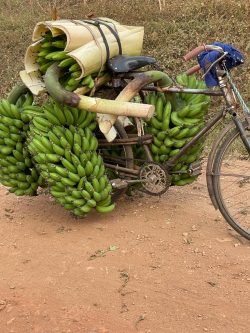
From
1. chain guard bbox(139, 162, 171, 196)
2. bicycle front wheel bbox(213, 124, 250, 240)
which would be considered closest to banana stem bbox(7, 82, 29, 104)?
chain guard bbox(139, 162, 171, 196)

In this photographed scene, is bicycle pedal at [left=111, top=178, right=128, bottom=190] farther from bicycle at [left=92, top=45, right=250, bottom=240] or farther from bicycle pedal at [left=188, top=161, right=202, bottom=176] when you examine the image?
bicycle pedal at [left=188, top=161, right=202, bottom=176]

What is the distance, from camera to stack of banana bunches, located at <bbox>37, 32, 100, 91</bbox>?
3.65 metres

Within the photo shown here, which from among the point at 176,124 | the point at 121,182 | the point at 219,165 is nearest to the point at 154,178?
the point at 121,182

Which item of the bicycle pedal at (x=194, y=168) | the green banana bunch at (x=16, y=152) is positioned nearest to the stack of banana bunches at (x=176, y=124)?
the bicycle pedal at (x=194, y=168)

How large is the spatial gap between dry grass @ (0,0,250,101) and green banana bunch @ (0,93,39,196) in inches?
226

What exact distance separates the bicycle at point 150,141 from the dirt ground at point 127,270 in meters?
0.24

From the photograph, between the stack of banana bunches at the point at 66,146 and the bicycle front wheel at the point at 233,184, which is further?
the stack of banana bunches at the point at 66,146

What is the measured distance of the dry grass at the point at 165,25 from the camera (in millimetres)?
10367

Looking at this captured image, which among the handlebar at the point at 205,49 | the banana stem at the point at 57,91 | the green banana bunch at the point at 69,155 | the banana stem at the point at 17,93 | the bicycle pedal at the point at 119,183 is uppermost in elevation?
the handlebar at the point at 205,49

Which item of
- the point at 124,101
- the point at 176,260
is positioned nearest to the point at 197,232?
the point at 176,260

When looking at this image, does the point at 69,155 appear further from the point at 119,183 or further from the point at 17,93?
the point at 17,93

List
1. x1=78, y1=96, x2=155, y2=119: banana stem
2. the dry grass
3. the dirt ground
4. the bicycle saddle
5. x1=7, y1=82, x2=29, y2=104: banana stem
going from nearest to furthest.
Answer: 1. the dirt ground
2. x1=78, y1=96, x2=155, y2=119: banana stem
3. the bicycle saddle
4. x1=7, y1=82, x2=29, y2=104: banana stem
5. the dry grass

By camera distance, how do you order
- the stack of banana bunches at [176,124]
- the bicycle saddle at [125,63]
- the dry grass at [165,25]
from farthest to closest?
the dry grass at [165,25] < the stack of banana bunches at [176,124] < the bicycle saddle at [125,63]

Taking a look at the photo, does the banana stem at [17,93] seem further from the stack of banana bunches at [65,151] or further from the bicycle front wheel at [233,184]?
the bicycle front wheel at [233,184]
